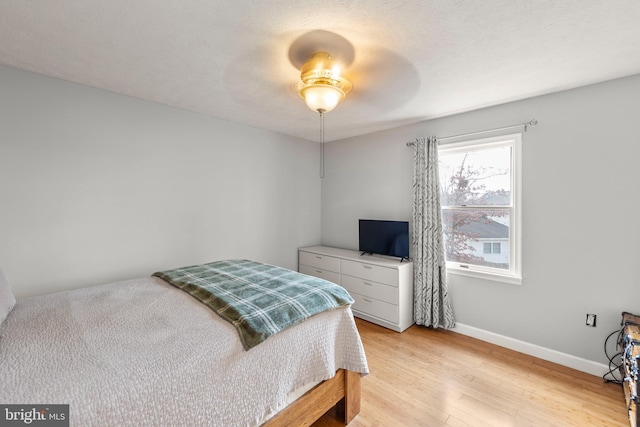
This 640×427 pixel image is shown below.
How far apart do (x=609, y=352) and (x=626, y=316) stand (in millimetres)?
364

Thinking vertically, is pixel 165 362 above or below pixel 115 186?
below

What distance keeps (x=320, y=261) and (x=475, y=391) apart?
2.22 m

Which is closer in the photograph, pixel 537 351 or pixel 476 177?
pixel 537 351

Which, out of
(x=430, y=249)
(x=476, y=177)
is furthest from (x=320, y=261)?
(x=476, y=177)

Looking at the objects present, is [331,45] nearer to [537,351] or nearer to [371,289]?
[371,289]

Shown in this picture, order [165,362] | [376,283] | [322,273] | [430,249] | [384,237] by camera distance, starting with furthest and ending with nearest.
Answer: [322,273] → [384,237] → [376,283] → [430,249] → [165,362]

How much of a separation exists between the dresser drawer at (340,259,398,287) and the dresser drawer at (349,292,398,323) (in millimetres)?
256

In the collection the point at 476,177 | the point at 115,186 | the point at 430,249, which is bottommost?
the point at 430,249

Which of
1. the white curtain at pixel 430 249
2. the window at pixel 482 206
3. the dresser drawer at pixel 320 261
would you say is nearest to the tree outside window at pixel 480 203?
the window at pixel 482 206

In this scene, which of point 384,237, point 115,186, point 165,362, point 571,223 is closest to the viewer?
point 165,362

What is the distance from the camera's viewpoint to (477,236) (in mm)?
2990

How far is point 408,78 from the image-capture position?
2.18 m

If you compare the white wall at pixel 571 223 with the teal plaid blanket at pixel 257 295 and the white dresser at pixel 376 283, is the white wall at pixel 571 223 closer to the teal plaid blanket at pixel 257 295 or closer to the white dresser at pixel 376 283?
the white dresser at pixel 376 283

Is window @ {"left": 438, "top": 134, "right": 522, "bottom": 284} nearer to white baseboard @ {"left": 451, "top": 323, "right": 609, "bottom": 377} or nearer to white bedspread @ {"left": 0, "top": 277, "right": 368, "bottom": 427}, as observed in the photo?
white baseboard @ {"left": 451, "top": 323, "right": 609, "bottom": 377}
